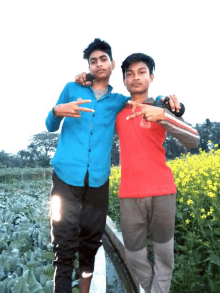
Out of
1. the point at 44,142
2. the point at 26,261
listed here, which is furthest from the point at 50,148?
the point at 26,261

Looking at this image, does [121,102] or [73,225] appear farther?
[121,102]

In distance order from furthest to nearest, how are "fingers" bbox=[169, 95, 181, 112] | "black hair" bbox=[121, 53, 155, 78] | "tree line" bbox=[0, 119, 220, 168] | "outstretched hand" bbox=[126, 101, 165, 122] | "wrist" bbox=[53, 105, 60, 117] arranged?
"tree line" bbox=[0, 119, 220, 168] < "black hair" bbox=[121, 53, 155, 78] < "wrist" bbox=[53, 105, 60, 117] < "fingers" bbox=[169, 95, 181, 112] < "outstretched hand" bbox=[126, 101, 165, 122]

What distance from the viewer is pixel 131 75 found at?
88.8 inches

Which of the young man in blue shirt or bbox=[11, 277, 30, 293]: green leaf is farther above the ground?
the young man in blue shirt

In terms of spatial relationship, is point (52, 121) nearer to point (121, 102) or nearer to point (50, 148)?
point (121, 102)

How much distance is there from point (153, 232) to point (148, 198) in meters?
0.28

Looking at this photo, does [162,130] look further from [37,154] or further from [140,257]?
[37,154]

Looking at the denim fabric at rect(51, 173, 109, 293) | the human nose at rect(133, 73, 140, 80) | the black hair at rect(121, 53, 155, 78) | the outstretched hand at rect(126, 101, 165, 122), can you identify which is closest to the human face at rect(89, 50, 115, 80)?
the black hair at rect(121, 53, 155, 78)

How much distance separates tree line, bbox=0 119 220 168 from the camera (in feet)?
168

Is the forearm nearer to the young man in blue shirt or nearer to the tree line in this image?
the young man in blue shirt

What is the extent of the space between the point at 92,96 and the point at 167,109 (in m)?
0.72

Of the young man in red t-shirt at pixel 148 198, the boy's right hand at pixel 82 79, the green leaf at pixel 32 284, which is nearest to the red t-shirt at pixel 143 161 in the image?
the young man in red t-shirt at pixel 148 198

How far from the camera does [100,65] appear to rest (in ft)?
7.61

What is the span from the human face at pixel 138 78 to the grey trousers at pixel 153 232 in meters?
0.90
